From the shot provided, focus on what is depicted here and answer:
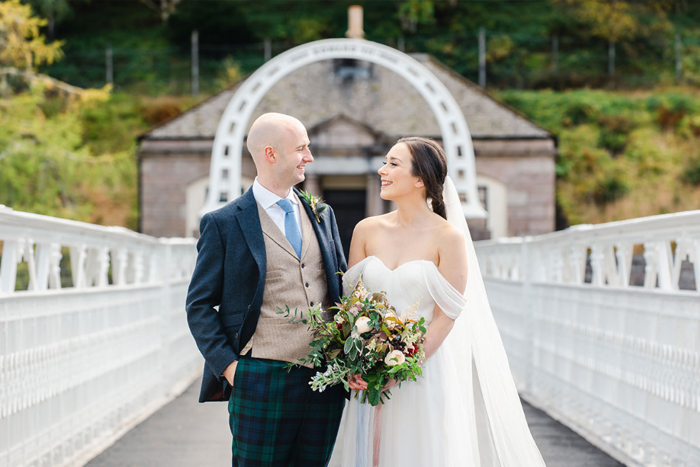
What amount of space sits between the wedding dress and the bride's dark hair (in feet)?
1.14

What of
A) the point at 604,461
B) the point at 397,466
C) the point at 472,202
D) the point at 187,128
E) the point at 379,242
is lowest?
the point at 604,461

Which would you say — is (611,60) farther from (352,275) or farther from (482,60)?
(352,275)

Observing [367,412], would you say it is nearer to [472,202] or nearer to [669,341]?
[669,341]

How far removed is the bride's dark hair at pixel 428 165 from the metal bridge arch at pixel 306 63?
12.8 m

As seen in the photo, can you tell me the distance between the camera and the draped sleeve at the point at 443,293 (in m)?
3.29

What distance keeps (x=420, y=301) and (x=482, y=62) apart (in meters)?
31.1

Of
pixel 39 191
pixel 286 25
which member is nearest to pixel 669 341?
pixel 39 191

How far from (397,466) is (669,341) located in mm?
1921

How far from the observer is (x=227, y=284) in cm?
296

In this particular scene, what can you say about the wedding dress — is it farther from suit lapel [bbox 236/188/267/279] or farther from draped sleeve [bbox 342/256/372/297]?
suit lapel [bbox 236/188/267/279]

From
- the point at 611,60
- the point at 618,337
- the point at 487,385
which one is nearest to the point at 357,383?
the point at 487,385

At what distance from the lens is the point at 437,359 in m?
3.44

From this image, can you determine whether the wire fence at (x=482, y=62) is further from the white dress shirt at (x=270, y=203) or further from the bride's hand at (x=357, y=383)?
the bride's hand at (x=357, y=383)

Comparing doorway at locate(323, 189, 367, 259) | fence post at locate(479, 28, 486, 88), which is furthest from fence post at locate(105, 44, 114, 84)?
fence post at locate(479, 28, 486, 88)
